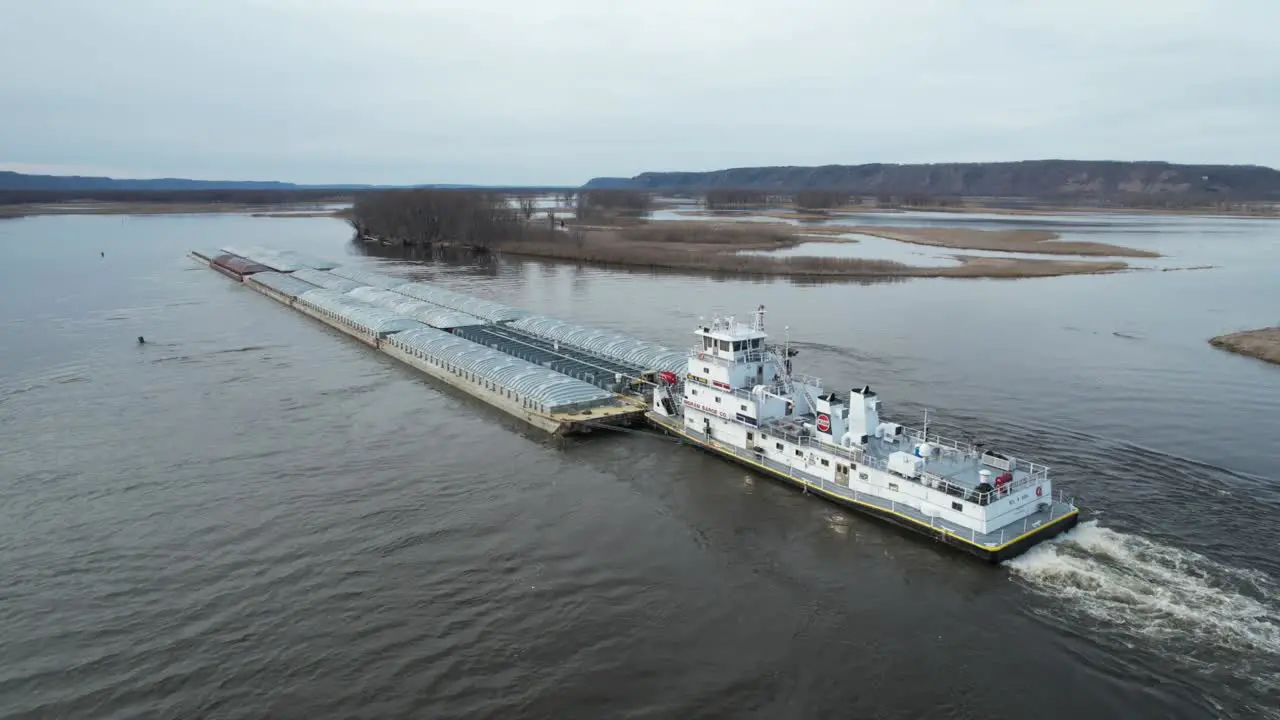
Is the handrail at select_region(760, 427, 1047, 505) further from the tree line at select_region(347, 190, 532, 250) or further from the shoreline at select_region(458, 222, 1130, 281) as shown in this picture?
the tree line at select_region(347, 190, 532, 250)

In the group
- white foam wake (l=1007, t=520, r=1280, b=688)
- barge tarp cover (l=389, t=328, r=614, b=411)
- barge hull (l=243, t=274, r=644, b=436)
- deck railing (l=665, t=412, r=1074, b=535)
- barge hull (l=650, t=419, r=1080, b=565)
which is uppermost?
barge tarp cover (l=389, t=328, r=614, b=411)

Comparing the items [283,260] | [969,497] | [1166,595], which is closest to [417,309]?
[283,260]

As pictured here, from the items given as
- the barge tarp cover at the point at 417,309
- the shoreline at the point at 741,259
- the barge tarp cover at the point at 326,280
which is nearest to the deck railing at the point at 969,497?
the barge tarp cover at the point at 417,309

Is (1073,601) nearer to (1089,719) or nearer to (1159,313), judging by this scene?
(1089,719)

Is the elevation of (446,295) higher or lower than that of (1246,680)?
higher

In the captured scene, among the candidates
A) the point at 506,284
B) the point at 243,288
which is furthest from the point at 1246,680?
the point at 243,288

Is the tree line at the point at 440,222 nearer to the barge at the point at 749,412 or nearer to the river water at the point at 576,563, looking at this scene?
the barge at the point at 749,412

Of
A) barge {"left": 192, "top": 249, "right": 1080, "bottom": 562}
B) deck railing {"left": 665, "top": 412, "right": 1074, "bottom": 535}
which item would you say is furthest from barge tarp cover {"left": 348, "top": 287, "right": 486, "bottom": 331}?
deck railing {"left": 665, "top": 412, "right": 1074, "bottom": 535}
